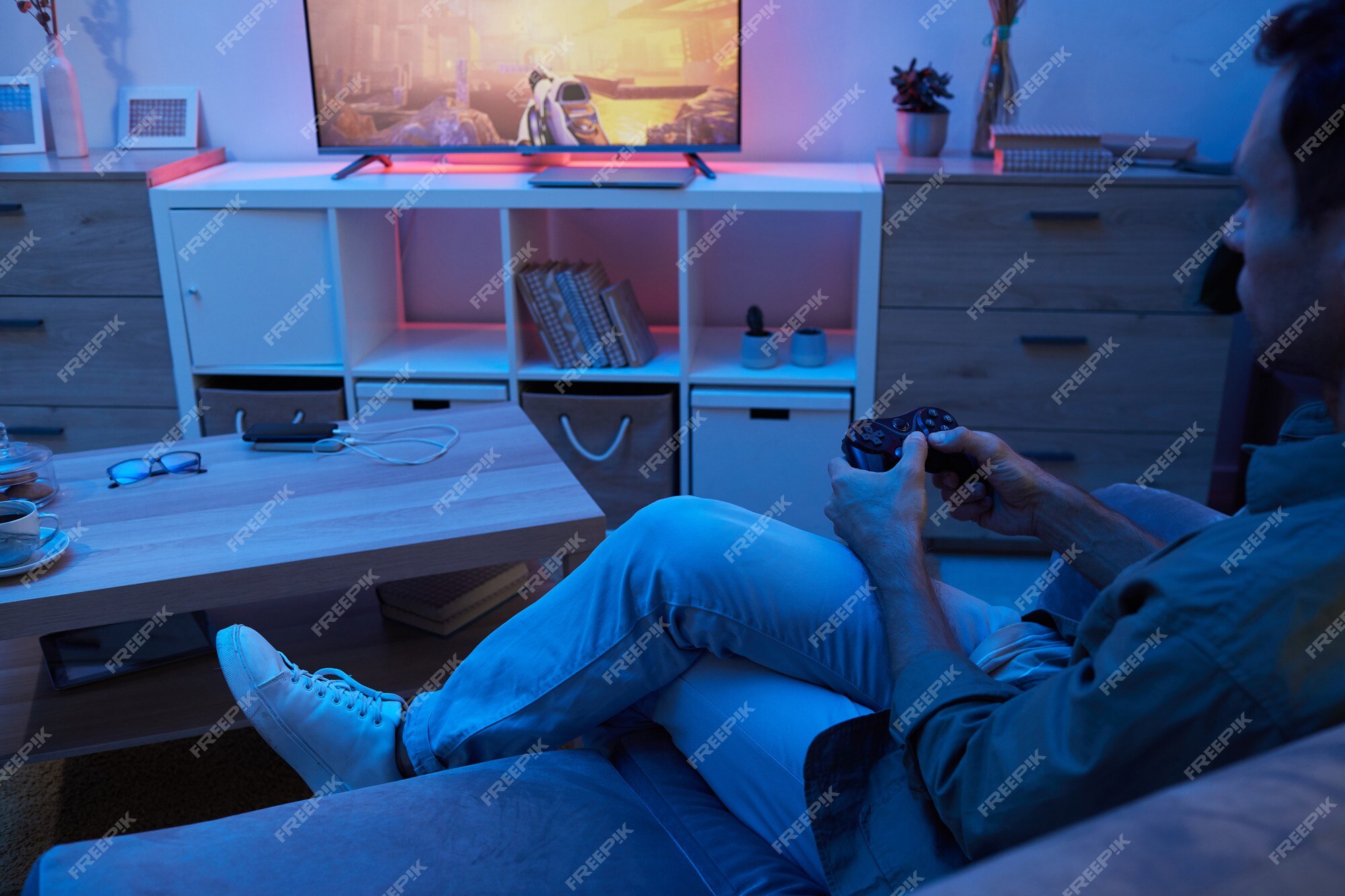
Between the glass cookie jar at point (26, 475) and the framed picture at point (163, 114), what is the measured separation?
55.8 inches

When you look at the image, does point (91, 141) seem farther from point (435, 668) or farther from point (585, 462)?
point (435, 668)

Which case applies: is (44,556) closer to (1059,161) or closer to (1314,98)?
(1314,98)

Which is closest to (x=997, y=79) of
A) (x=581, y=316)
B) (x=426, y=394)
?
(x=581, y=316)

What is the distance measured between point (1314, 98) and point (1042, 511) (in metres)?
0.56

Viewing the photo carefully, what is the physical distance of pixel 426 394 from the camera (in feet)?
7.94

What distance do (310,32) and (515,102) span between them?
49 cm

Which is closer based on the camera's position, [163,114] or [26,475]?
[26,475]

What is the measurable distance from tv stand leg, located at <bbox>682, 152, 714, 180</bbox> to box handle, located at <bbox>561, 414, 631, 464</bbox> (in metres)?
0.59

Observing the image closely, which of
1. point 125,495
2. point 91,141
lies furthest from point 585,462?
point 91,141

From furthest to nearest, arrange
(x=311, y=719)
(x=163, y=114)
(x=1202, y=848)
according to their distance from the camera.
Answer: (x=163, y=114)
(x=311, y=719)
(x=1202, y=848)

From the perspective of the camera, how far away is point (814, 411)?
7.65 ft

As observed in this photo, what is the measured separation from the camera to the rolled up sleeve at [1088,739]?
647 millimetres

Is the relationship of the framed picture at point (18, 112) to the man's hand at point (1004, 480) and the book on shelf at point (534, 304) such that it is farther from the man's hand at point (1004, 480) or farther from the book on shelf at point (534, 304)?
the man's hand at point (1004, 480)

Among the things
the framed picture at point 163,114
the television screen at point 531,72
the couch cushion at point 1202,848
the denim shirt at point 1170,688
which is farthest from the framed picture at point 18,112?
the couch cushion at point 1202,848
